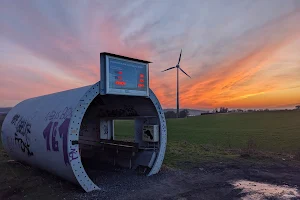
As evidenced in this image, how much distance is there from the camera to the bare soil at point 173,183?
6578 mm

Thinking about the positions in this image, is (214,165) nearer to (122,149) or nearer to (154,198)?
(122,149)

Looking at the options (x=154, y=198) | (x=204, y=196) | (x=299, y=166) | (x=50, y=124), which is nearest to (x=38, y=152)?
(x=50, y=124)

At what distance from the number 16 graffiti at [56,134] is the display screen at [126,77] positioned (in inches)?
59.1

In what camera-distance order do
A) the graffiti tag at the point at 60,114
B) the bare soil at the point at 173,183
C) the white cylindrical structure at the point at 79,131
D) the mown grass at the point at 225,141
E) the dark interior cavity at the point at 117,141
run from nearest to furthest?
the white cylindrical structure at the point at 79,131, the bare soil at the point at 173,183, the graffiti tag at the point at 60,114, the dark interior cavity at the point at 117,141, the mown grass at the point at 225,141

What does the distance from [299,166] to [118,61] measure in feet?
26.7

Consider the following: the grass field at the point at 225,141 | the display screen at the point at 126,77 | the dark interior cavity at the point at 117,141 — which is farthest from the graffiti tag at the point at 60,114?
the grass field at the point at 225,141

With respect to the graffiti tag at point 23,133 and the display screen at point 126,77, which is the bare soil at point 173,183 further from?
the display screen at point 126,77

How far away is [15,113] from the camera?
35.3 feet

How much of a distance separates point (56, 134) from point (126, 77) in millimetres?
2473

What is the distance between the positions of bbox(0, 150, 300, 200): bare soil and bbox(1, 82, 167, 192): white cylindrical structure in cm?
44

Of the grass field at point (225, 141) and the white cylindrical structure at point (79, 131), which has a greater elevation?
the white cylindrical structure at point (79, 131)

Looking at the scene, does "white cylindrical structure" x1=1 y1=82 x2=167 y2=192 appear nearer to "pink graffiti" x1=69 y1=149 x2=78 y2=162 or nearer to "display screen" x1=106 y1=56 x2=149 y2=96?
"pink graffiti" x1=69 y1=149 x2=78 y2=162

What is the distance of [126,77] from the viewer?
7504mm

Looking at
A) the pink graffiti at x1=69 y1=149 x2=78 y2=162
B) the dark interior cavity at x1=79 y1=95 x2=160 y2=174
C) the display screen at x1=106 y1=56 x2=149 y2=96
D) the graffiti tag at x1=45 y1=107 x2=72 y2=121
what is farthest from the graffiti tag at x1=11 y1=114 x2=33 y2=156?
the display screen at x1=106 y1=56 x2=149 y2=96
